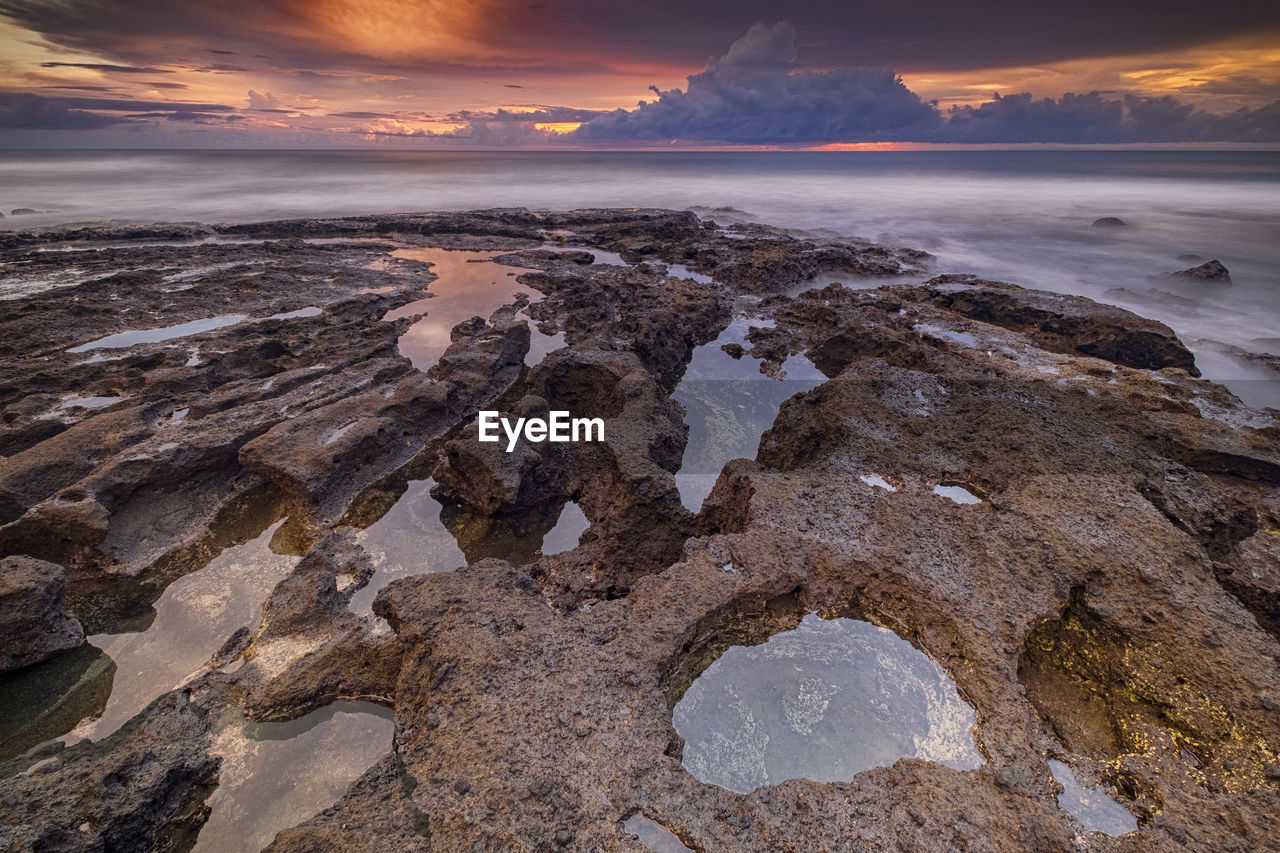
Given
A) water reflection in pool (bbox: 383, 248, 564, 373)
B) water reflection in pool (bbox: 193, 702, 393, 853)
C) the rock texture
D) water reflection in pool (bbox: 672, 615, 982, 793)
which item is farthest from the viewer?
water reflection in pool (bbox: 383, 248, 564, 373)

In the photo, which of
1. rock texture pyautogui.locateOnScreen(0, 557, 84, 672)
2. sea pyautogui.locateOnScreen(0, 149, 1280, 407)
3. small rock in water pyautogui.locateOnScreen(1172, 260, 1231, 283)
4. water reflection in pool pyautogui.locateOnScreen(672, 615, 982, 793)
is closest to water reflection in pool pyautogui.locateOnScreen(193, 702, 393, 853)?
rock texture pyautogui.locateOnScreen(0, 557, 84, 672)

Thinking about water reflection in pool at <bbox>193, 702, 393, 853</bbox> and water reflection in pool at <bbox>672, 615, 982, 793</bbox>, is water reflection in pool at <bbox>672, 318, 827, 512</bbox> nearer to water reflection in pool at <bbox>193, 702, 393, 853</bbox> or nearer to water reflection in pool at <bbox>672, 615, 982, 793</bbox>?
water reflection in pool at <bbox>672, 615, 982, 793</bbox>

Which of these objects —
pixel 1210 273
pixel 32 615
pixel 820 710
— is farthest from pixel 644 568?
pixel 1210 273

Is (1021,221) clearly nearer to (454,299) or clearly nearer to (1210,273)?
(1210,273)

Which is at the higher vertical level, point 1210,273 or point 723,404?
point 723,404

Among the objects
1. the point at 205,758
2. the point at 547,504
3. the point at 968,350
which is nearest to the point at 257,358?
the point at 547,504

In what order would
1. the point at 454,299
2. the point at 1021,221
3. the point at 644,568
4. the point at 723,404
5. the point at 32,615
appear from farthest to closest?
the point at 1021,221 → the point at 454,299 → the point at 723,404 → the point at 644,568 → the point at 32,615

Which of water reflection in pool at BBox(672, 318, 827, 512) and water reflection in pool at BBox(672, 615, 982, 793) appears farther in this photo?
water reflection in pool at BBox(672, 318, 827, 512)

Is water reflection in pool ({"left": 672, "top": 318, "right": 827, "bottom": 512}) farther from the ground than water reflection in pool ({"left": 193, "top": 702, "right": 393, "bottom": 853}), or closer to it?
closer to it

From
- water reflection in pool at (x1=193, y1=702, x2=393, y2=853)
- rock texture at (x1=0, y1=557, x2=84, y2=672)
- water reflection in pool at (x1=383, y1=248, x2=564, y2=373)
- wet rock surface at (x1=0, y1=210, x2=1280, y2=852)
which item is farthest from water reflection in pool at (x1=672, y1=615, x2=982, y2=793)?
water reflection in pool at (x1=383, y1=248, x2=564, y2=373)

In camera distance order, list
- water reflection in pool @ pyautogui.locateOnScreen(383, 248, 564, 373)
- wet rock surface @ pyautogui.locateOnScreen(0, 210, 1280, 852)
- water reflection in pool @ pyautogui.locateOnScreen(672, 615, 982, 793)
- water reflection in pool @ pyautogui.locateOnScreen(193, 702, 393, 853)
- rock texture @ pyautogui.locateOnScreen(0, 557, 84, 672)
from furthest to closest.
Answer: water reflection in pool @ pyautogui.locateOnScreen(383, 248, 564, 373), rock texture @ pyautogui.locateOnScreen(0, 557, 84, 672), water reflection in pool @ pyautogui.locateOnScreen(193, 702, 393, 853), water reflection in pool @ pyautogui.locateOnScreen(672, 615, 982, 793), wet rock surface @ pyautogui.locateOnScreen(0, 210, 1280, 852)
